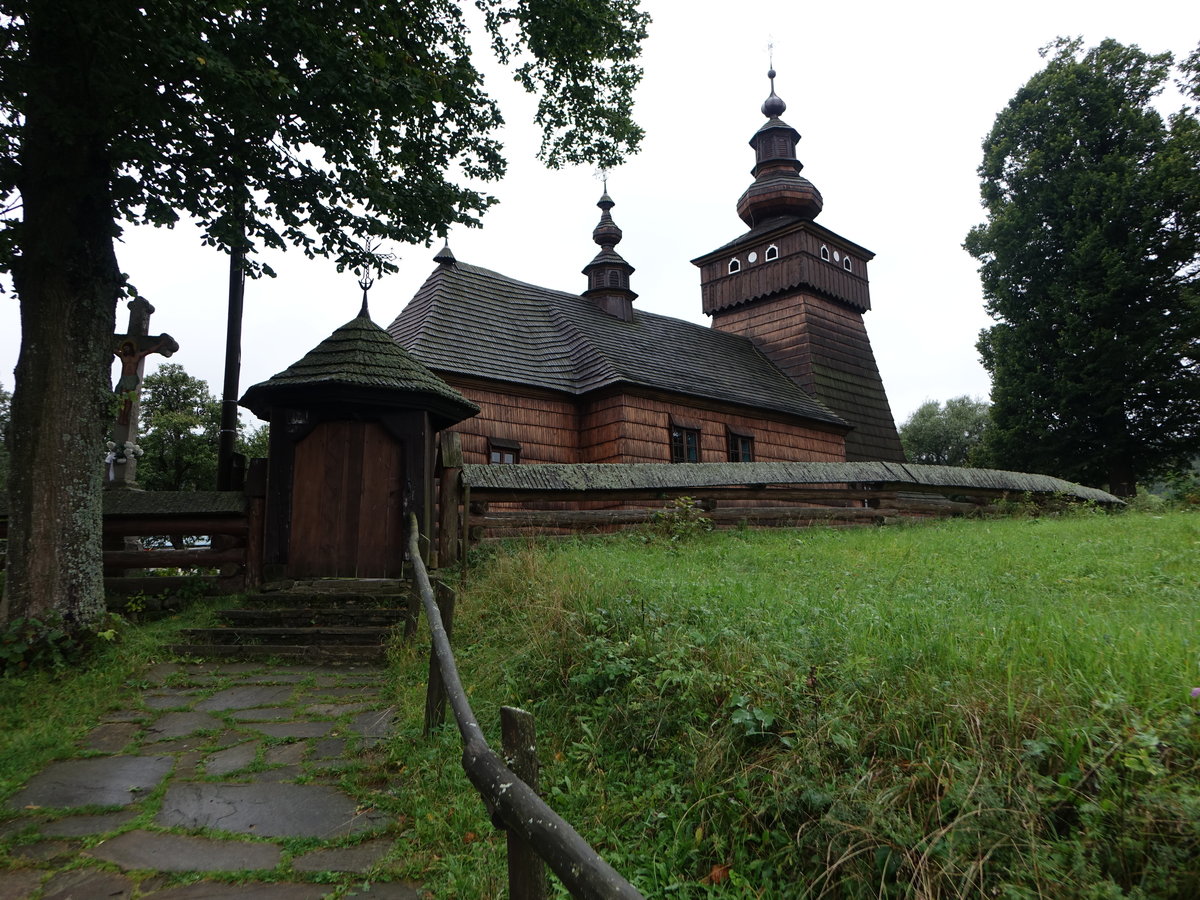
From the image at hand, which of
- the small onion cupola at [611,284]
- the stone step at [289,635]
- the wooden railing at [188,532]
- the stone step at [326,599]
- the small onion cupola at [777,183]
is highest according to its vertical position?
the small onion cupola at [777,183]

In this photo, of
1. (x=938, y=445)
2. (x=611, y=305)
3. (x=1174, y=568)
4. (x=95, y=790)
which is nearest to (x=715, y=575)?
(x=1174, y=568)

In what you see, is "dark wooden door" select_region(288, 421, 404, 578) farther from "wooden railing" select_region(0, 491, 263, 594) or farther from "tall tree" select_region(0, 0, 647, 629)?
"tall tree" select_region(0, 0, 647, 629)

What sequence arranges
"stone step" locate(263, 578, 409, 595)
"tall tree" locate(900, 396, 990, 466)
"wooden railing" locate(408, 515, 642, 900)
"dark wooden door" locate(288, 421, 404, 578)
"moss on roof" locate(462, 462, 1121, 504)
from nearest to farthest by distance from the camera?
"wooden railing" locate(408, 515, 642, 900) < "stone step" locate(263, 578, 409, 595) < "dark wooden door" locate(288, 421, 404, 578) < "moss on roof" locate(462, 462, 1121, 504) < "tall tree" locate(900, 396, 990, 466)

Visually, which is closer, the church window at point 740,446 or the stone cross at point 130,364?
the stone cross at point 130,364

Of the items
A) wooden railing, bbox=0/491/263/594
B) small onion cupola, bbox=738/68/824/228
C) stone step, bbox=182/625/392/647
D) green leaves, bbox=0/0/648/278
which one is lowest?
stone step, bbox=182/625/392/647

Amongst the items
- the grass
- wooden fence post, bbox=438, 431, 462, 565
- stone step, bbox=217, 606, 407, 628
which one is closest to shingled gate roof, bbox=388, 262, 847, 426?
wooden fence post, bbox=438, 431, 462, 565

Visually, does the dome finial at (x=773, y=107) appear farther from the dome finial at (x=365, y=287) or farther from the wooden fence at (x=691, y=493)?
the dome finial at (x=365, y=287)

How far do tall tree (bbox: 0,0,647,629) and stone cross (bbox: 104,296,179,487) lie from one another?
11.6ft

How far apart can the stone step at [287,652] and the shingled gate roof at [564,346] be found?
9104 mm

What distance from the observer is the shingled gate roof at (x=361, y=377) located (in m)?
7.65

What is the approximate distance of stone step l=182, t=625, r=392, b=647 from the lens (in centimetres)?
617

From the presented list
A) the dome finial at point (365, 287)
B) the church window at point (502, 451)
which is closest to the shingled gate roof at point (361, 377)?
the dome finial at point (365, 287)

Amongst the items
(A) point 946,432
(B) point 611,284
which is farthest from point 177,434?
(A) point 946,432

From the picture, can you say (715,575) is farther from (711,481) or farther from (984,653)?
(711,481)
